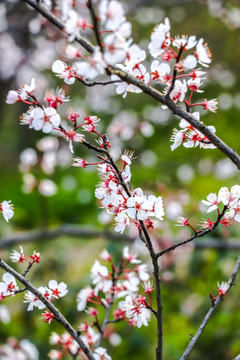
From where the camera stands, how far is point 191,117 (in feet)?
3.21

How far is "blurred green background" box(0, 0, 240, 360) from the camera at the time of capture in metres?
2.75

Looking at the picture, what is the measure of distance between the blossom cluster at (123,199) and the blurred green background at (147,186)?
1375 mm

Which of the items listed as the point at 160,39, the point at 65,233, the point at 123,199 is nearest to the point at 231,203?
the point at 123,199

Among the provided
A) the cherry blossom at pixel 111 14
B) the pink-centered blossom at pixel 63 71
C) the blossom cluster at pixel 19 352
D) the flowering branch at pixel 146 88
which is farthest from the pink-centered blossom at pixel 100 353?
the blossom cluster at pixel 19 352

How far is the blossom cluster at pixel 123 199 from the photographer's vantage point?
100 centimetres

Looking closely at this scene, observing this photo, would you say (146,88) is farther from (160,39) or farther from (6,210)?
(6,210)

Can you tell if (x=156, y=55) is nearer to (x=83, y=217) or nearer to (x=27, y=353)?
(x=27, y=353)

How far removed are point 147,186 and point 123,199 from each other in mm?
3463

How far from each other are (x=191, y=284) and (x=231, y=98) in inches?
217

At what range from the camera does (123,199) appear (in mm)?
1039

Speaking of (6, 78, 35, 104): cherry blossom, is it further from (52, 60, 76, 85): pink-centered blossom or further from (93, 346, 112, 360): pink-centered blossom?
(93, 346, 112, 360): pink-centered blossom

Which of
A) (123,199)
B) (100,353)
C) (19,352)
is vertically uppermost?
(19,352)

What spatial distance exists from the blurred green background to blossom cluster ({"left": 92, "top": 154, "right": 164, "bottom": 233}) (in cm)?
138

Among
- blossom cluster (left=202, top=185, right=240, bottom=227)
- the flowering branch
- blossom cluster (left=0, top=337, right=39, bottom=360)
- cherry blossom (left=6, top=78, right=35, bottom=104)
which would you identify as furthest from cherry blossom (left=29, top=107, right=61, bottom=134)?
blossom cluster (left=0, top=337, right=39, bottom=360)
